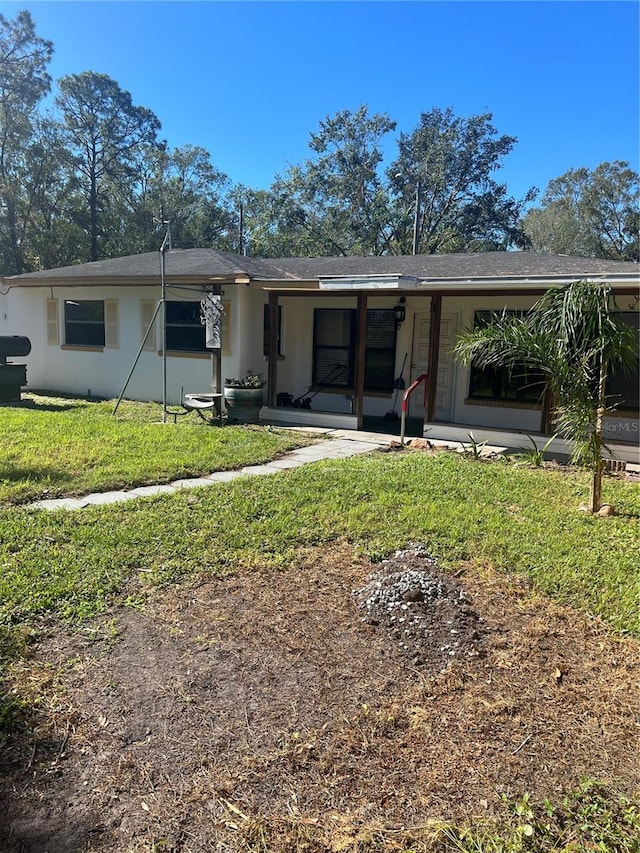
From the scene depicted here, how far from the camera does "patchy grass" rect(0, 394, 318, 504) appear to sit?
5742mm

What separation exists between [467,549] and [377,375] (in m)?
7.10

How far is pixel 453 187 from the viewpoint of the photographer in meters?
27.7

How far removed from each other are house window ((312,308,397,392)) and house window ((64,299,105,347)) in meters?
4.66

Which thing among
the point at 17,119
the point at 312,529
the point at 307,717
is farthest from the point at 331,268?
the point at 17,119

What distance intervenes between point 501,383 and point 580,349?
14.8ft

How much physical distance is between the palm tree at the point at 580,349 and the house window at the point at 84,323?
9344mm

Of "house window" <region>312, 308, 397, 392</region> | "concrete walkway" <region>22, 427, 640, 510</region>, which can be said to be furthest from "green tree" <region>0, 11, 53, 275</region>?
"concrete walkway" <region>22, 427, 640, 510</region>

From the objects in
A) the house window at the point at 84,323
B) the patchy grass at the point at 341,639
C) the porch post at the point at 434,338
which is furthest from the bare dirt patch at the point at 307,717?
the house window at the point at 84,323

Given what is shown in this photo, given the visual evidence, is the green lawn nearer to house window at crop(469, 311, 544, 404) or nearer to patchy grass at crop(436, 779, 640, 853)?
patchy grass at crop(436, 779, 640, 853)

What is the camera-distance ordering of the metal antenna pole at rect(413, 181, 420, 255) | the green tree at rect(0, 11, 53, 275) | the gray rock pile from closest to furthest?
the gray rock pile < the metal antenna pole at rect(413, 181, 420, 255) < the green tree at rect(0, 11, 53, 275)

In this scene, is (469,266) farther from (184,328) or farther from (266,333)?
(184,328)

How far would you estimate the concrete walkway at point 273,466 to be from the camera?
5.21 m

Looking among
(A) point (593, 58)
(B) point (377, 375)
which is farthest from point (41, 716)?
(A) point (593, 58)
